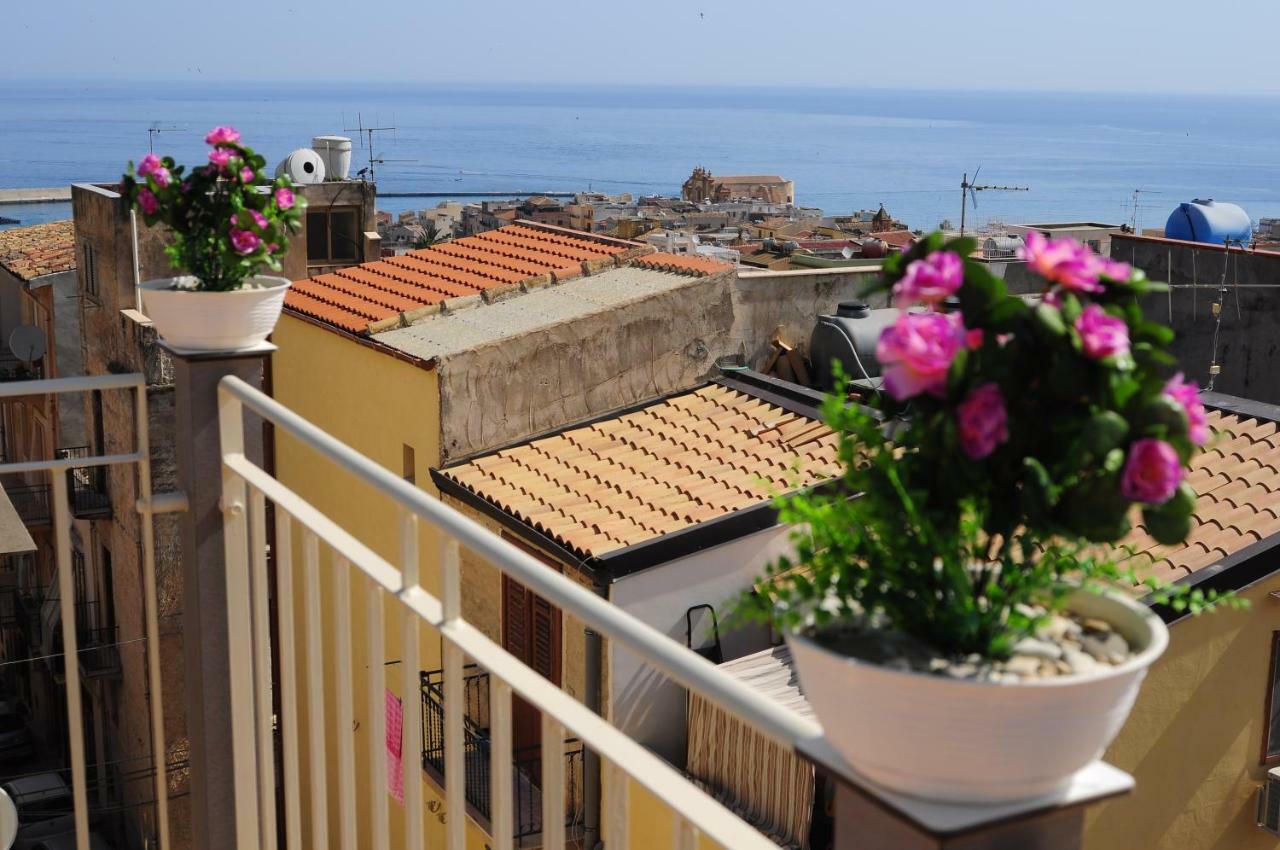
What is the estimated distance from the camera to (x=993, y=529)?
3.55 ft

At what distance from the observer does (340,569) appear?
2.11 m

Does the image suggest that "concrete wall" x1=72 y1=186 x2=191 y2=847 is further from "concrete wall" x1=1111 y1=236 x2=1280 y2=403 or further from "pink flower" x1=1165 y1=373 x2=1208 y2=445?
"pink flower" x1=1165 y1=373 x2=1208 y2=445

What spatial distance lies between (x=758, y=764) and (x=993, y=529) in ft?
24.4

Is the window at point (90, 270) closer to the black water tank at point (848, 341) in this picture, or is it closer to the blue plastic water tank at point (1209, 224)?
the black water tank at point (848, 341)

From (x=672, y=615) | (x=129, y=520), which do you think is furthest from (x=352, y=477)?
(x=129, y=520)

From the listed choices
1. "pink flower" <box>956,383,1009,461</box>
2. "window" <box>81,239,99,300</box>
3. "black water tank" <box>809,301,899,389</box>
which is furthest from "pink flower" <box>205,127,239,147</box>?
"window" <box>81,239,99,300</box>

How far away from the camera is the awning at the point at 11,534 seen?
2.96m

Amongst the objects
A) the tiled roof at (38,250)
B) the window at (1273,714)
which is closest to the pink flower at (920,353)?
the window at (1273,714)

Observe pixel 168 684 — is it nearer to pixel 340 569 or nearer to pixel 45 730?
pixel 45 730

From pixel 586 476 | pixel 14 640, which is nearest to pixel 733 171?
pixel 14 640

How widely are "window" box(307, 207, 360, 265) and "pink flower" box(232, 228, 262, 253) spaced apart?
1563 centimetres

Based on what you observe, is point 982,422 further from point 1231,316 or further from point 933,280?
point 1231,316

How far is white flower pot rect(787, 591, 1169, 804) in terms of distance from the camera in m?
0.99

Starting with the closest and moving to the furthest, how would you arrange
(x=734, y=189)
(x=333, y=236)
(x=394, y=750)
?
1. (x=394, y=750)
2. (x=333, y=236)
3. (x=734, y=189)
